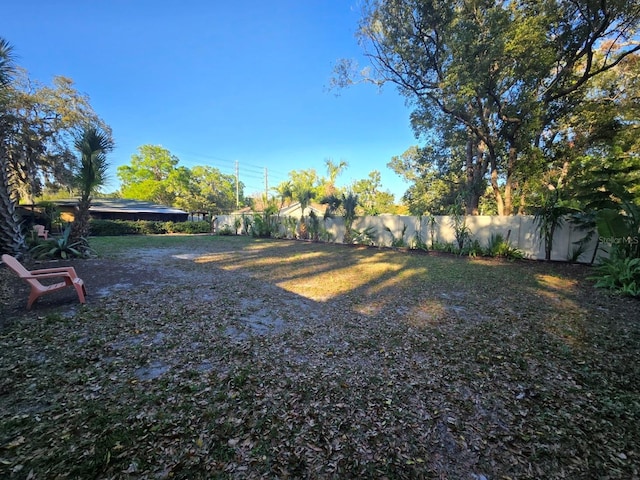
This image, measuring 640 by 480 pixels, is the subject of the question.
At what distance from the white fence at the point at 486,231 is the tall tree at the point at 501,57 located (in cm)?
266

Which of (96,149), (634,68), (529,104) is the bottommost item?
(96,149)

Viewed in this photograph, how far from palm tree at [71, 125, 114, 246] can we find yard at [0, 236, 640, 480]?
464 cm

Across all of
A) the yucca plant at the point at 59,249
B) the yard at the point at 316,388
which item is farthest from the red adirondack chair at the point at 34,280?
the yucca plant at the point at 59,249

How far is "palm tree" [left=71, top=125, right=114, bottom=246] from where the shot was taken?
25.9 ft

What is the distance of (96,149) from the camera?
801 cm

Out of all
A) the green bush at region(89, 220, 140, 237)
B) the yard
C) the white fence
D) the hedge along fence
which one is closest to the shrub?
the hedge along fence

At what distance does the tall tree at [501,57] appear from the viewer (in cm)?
828

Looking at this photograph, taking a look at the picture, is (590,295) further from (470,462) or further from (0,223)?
(0,223)

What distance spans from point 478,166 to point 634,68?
5.85 m

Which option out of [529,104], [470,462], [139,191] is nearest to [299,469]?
[470,462]

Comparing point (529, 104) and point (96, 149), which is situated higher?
point (529, 104)

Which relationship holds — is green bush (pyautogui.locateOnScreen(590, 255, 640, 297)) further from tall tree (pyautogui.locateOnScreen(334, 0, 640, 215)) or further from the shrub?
the shrub

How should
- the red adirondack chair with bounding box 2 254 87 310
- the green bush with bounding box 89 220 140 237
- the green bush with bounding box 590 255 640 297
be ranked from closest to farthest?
the red adirondack chair with bounding box 2 254 87 310
the green bush with bounding box 590 255 640 297
the green bush with bounding box 89 220 140 237

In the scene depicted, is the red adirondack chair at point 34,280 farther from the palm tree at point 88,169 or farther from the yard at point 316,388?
the palm tree at point 88,169
